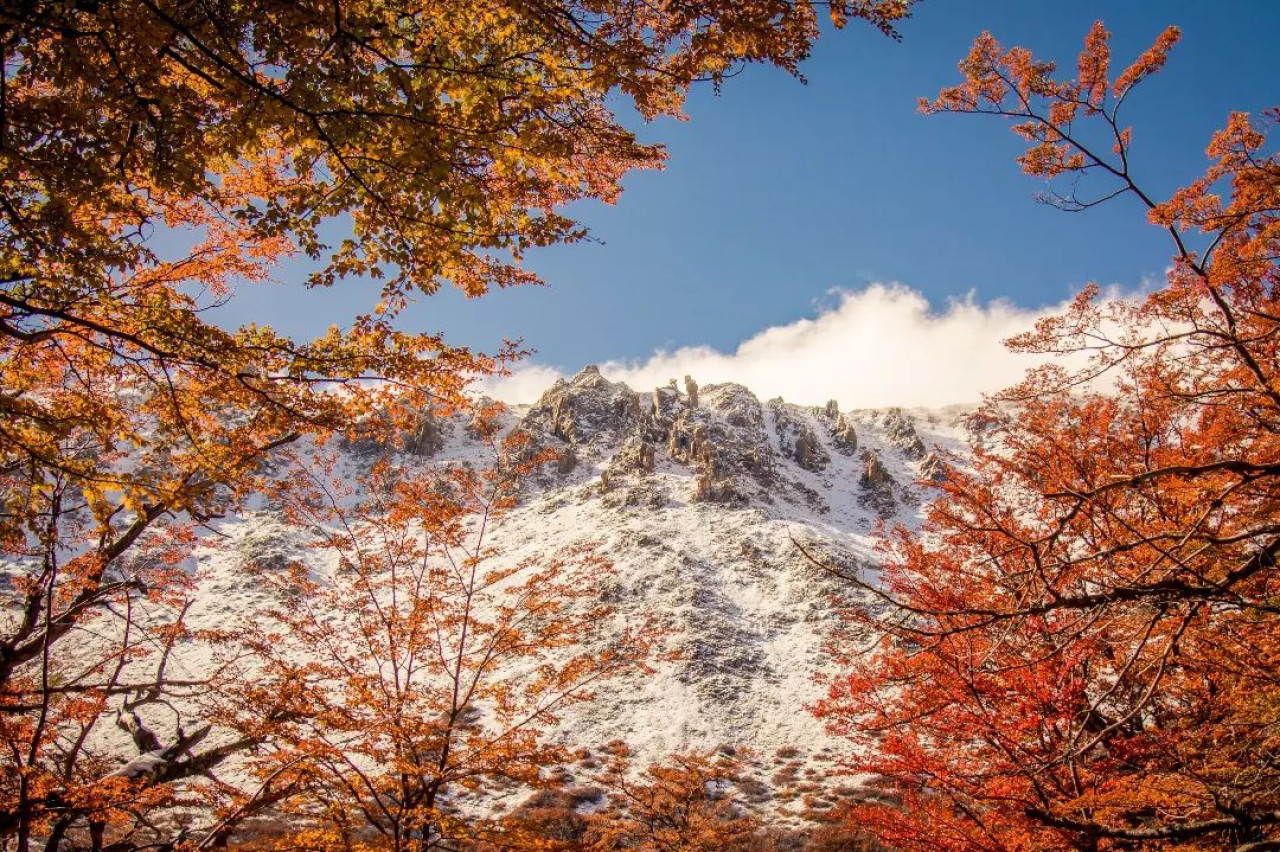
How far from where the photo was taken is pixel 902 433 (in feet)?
211

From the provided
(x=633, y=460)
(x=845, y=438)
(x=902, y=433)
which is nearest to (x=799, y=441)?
(x=845, y=438)

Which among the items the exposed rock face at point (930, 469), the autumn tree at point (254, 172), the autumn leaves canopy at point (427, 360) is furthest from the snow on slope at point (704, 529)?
the autumn tree at point (254, 172)

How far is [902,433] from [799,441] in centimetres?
1555

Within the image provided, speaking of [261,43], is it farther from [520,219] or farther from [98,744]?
[98,744]

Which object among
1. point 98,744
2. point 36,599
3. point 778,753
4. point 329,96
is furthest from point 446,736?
point 98,744

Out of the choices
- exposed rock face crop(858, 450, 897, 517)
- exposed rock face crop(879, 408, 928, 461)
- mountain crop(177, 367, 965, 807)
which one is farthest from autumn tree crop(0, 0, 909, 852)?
exposed rock face crop(879, 408, 928, 461)

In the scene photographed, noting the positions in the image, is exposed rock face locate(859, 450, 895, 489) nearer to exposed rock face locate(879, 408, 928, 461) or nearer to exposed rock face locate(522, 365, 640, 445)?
exposed rock face locate(879, 408, 928, 461)

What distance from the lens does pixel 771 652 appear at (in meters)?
26.9

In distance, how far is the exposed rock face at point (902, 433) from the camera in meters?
60.8

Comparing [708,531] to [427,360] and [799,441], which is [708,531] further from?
[427,360]

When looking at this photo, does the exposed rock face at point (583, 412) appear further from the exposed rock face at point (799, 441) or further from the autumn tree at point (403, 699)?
the autumn tree at point (403, 699)

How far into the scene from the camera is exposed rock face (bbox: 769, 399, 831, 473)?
55406 millimetres

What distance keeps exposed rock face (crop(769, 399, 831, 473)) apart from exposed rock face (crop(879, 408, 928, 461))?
9831 millimetres

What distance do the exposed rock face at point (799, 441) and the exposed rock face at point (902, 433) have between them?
9.83 m
